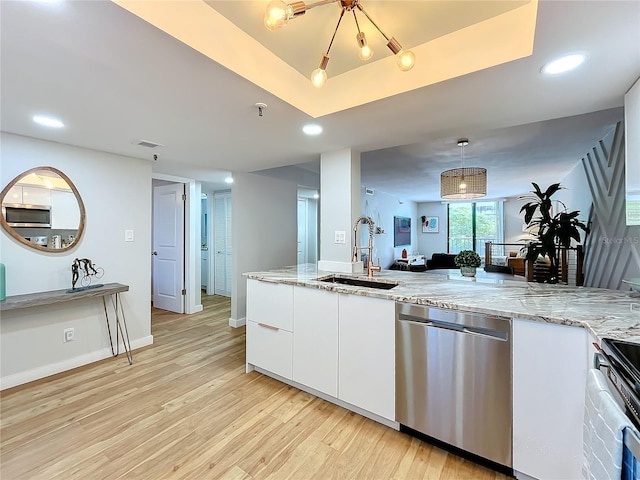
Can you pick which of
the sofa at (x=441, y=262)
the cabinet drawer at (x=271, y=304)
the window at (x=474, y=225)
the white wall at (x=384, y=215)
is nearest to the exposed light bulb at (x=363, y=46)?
the cabinet drawer at (x=271, y=304)

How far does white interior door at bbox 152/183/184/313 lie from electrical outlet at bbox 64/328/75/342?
1.79 meters

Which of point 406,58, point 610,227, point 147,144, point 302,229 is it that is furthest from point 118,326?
point 610,227

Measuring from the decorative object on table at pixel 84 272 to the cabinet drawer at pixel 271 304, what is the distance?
1.62m

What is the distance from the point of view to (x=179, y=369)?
2.73m

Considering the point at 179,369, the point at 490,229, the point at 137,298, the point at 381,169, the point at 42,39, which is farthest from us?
the point at 490,229

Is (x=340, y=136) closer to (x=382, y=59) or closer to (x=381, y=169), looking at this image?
(x=382, y=59)

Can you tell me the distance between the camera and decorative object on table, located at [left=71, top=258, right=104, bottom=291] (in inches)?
107

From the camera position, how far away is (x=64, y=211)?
273 cm

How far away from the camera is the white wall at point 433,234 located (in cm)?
968

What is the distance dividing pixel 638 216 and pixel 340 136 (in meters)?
1.93

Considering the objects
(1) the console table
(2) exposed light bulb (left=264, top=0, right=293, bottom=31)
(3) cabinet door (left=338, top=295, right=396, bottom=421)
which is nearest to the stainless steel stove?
(3) cabinet door (left=338, top=295, right=396, bottom=421)

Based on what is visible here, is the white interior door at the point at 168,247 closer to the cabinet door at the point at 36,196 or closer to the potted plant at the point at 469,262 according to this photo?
the cabinet door at the point at 36,196

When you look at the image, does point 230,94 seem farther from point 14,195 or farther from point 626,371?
point 14,195

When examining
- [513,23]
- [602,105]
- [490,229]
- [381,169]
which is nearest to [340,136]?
[513,23]
